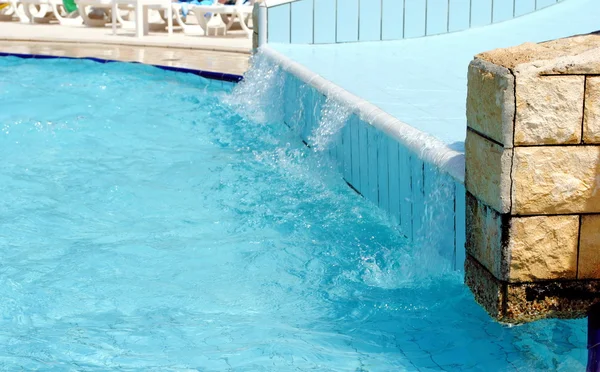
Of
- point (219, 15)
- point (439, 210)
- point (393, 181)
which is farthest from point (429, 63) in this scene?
point (219, 15)

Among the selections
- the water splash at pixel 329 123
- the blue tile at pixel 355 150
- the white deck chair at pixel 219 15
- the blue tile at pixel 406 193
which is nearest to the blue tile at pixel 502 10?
the white deck chair at pixel 219 15

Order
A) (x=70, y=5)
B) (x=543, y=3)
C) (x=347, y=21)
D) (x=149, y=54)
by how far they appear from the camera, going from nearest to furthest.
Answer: (x=347, y=21) < (x=543, y=3) < (x=149, y=54) < (x=70, y=5)

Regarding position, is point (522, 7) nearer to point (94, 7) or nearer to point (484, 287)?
point (484, 287)

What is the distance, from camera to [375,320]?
3.98 m

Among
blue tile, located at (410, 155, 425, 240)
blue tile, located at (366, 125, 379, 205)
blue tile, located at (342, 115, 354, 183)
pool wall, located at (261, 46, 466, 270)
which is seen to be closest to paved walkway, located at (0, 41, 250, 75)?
pool wall, located at (261, 46, 466, 270)

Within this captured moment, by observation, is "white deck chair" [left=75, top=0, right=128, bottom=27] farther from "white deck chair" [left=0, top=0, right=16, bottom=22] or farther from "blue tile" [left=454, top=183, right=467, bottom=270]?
"blue tile" [left=454, top=183, right=467, bottom=270]

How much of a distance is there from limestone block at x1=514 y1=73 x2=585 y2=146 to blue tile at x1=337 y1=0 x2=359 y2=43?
5.85 m

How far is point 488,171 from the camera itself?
349 cm

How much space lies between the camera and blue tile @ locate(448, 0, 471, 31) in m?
9.47

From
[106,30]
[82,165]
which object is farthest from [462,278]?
[106,30]

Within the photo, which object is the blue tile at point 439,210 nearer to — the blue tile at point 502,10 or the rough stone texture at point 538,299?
the rough stone texture at point 538,299

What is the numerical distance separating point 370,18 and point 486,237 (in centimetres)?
588

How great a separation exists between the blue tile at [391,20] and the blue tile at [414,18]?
2.6 inches

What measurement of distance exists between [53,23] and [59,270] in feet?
33.6
